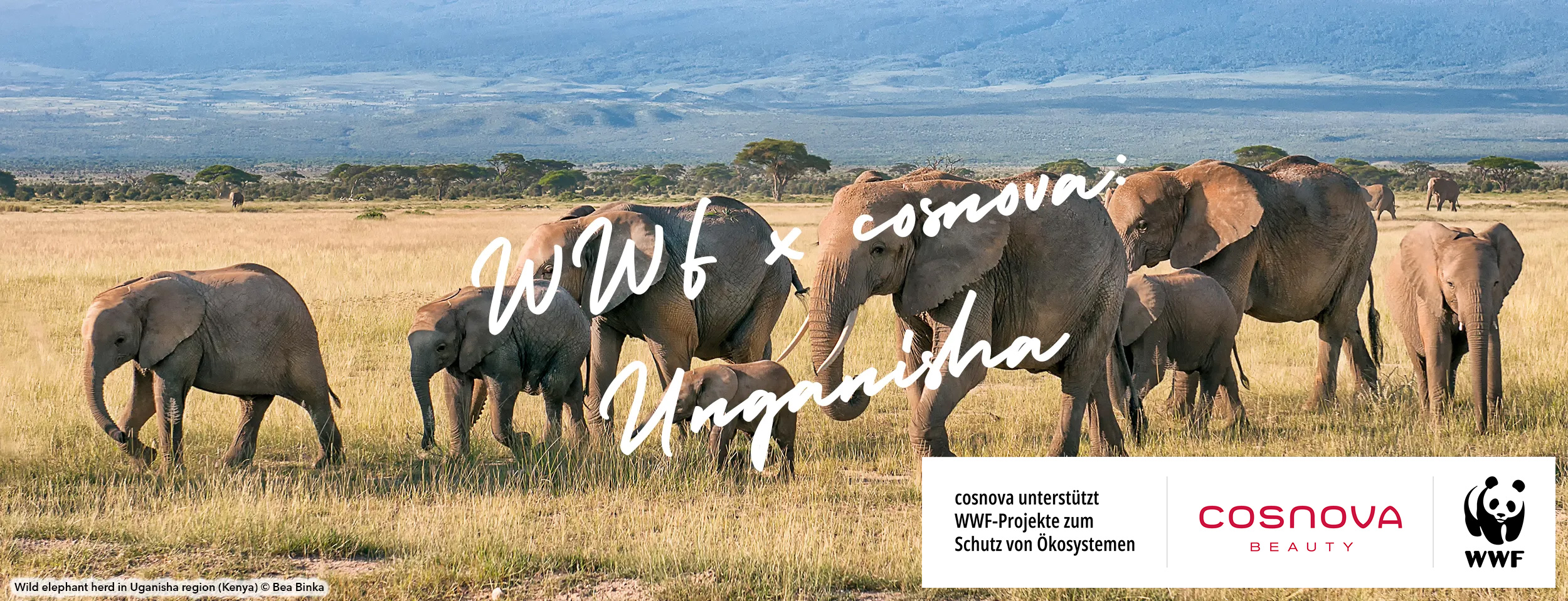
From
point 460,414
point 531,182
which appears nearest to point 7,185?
point 531,182

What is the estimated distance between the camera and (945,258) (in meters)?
7.40

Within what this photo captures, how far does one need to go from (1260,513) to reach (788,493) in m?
2.45

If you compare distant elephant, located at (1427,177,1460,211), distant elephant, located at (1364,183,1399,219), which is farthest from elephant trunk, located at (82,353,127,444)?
distant elephant, located at (1427,177,1460,211)

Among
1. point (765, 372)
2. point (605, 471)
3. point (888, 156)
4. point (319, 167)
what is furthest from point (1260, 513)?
point (888, 156)

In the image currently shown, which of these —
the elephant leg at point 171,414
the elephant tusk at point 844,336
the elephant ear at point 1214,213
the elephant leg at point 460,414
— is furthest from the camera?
the elephant ear at point 1214,213

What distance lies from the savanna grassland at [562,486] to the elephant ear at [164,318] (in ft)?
2.22

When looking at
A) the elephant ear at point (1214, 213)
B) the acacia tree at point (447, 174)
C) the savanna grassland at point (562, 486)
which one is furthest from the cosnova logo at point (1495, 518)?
the acacia tree at point (447, 174)

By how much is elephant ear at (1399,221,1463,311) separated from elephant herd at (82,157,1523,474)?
0.02 m

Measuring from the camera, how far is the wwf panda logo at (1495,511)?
6.34 meters

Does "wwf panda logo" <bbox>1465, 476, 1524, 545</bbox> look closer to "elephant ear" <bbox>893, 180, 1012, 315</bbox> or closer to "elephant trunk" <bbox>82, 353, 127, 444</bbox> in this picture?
"elephant ear" <bbox>893, 180, 1012, 315</bbox>

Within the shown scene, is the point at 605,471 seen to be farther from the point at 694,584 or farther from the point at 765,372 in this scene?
the point at 694,584

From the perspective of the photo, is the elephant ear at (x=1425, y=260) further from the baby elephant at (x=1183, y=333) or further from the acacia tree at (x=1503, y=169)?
the acacia tree at (x=1503, y=169)

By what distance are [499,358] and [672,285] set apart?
1.30 meters

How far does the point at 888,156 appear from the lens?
16975 centimetres
